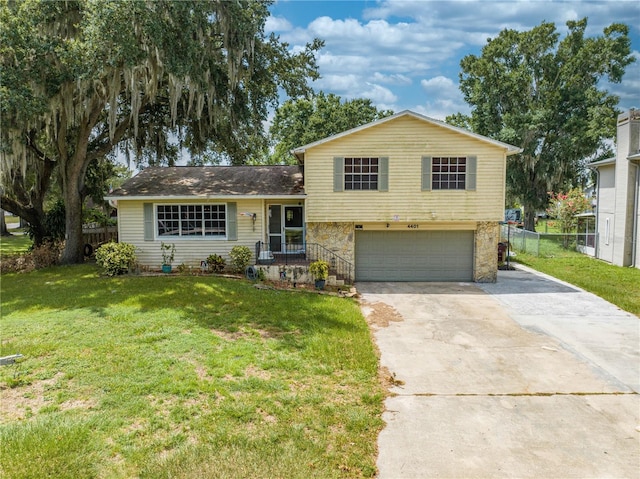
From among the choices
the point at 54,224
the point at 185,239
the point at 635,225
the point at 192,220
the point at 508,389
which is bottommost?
the point at 508,389

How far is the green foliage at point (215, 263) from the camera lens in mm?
14398

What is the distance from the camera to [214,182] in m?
16.0

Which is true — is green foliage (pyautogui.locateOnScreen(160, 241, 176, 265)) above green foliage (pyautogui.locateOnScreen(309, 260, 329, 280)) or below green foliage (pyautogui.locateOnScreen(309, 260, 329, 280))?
above

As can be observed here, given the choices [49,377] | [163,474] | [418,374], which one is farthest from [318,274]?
[163,474]

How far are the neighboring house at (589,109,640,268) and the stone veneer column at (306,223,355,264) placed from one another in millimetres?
12105

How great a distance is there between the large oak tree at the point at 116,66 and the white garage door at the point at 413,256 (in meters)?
6.96

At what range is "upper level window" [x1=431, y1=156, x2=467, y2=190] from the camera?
1442 cm

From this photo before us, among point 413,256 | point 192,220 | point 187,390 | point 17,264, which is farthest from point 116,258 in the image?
point 413,256

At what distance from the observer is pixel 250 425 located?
17.0 feet

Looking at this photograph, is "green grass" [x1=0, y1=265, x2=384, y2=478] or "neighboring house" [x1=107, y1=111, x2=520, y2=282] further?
"neighboring house" [x1=107, y1=111, x2=520, y2=282]

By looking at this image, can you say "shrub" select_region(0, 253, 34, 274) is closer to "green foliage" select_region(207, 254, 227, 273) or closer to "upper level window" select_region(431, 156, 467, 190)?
"green foliage" select_region(207, 254, 227, 273)

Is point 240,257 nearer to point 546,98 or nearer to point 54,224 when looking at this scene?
point 54,224

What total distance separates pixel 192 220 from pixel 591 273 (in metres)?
15.2

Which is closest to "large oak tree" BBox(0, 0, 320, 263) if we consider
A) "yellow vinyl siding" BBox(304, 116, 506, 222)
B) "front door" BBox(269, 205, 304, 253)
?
"front door" BBox(269, 205, 304, 253)
